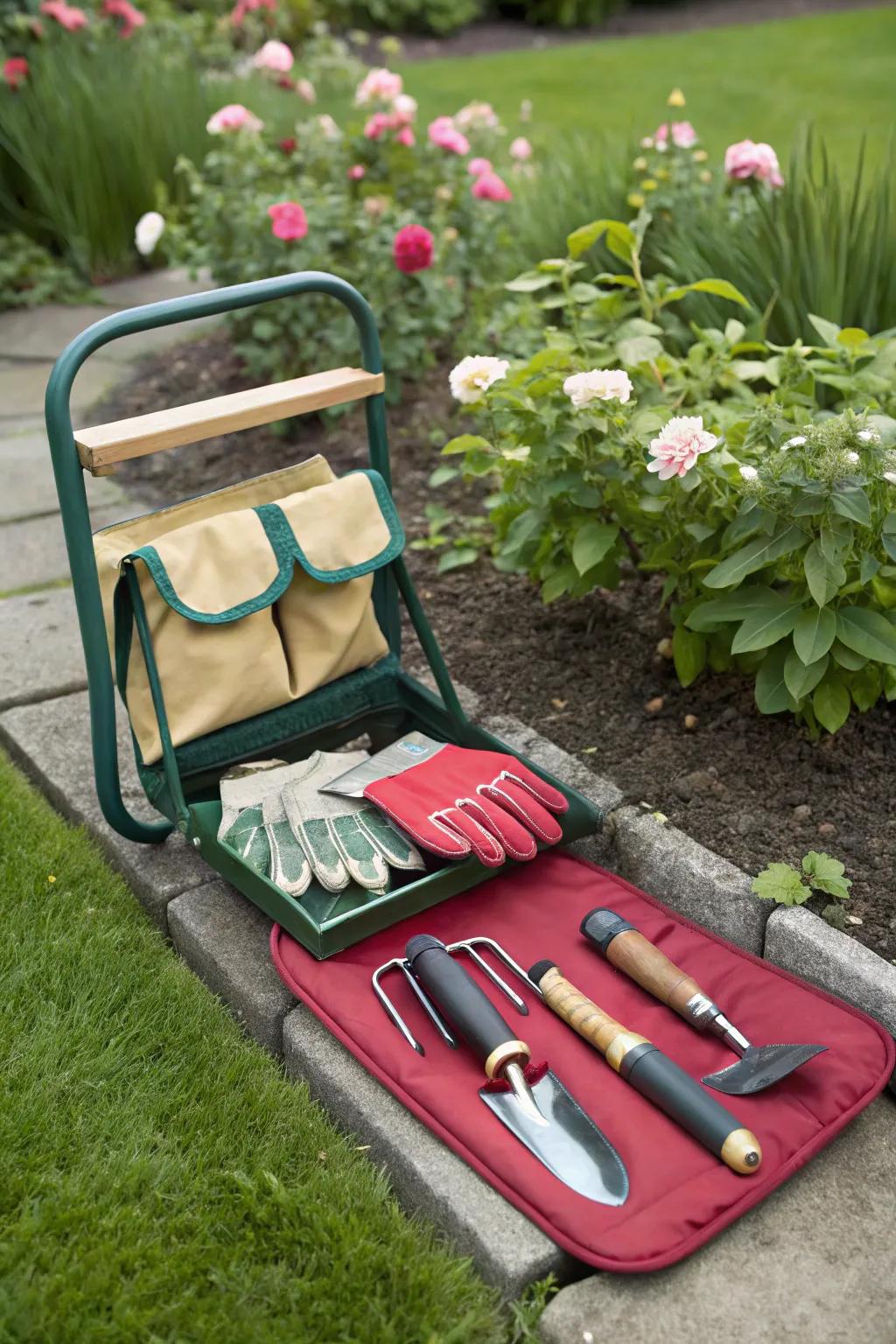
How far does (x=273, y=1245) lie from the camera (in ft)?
5.36

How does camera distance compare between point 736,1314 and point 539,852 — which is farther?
point 539,852

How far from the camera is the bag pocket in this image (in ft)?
6.86

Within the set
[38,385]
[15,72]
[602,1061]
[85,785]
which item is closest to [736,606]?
[602,1061]

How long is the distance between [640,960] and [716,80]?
8.10 metres

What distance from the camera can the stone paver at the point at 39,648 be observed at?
9.21ft

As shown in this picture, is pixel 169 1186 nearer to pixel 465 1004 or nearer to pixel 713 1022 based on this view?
pixel 465 1004

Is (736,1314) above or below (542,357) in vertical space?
below

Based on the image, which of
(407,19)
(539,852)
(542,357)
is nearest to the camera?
(539,852)

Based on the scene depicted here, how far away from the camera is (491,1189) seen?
166cm

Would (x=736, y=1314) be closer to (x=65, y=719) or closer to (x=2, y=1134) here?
(x=2, y=1134)

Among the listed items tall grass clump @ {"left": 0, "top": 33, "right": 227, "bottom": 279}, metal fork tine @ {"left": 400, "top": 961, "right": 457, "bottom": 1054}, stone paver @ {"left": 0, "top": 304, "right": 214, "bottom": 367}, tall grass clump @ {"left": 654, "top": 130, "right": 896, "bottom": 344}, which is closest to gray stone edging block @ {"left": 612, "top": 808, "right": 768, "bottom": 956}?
metal fork tine @ {"left": 400, "top": 961, "right": 457, "bottom": 1054}

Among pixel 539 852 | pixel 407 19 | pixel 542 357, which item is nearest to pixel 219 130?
pixel 542 357

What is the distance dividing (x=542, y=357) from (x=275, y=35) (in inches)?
249

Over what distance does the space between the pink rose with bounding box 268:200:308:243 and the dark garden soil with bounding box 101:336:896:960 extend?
0.80 m
